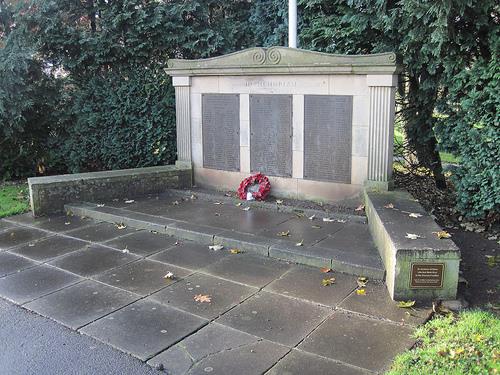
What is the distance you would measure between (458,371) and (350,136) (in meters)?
4.23

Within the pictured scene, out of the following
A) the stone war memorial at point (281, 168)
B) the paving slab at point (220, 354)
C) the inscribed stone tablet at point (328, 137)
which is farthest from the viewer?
the inscribed stone tablet at point (328, 137)

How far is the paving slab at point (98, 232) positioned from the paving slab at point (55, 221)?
21 centimetres

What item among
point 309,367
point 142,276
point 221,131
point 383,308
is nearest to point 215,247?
point 142,276

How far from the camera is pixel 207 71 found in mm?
7969

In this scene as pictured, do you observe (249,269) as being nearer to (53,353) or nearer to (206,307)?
(206,307)

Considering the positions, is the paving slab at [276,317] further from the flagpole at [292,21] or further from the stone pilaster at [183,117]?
the flagpole at [292,21]

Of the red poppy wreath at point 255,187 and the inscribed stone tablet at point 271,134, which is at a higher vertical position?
the inscribed stone tablet at point 271,134

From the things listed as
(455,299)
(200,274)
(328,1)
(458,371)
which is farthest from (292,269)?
(328,1)

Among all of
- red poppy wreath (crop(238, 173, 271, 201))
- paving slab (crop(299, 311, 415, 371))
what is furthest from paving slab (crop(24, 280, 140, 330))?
red poppy wreath (crop(238, 173, 271, 201))

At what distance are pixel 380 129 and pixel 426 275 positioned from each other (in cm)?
286

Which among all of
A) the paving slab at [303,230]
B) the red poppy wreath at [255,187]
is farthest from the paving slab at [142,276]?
the red poppy wreath at [255,187]

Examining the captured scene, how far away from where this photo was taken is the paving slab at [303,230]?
5.80 metres

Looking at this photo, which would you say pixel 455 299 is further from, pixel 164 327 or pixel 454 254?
pixel 164 327

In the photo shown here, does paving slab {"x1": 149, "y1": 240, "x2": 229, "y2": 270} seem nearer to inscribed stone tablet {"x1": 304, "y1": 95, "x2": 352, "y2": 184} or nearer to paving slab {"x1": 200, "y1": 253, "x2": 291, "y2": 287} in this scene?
paving slab {"x1": 200, "y1": 253, "x2": 291, "y2": 287}
